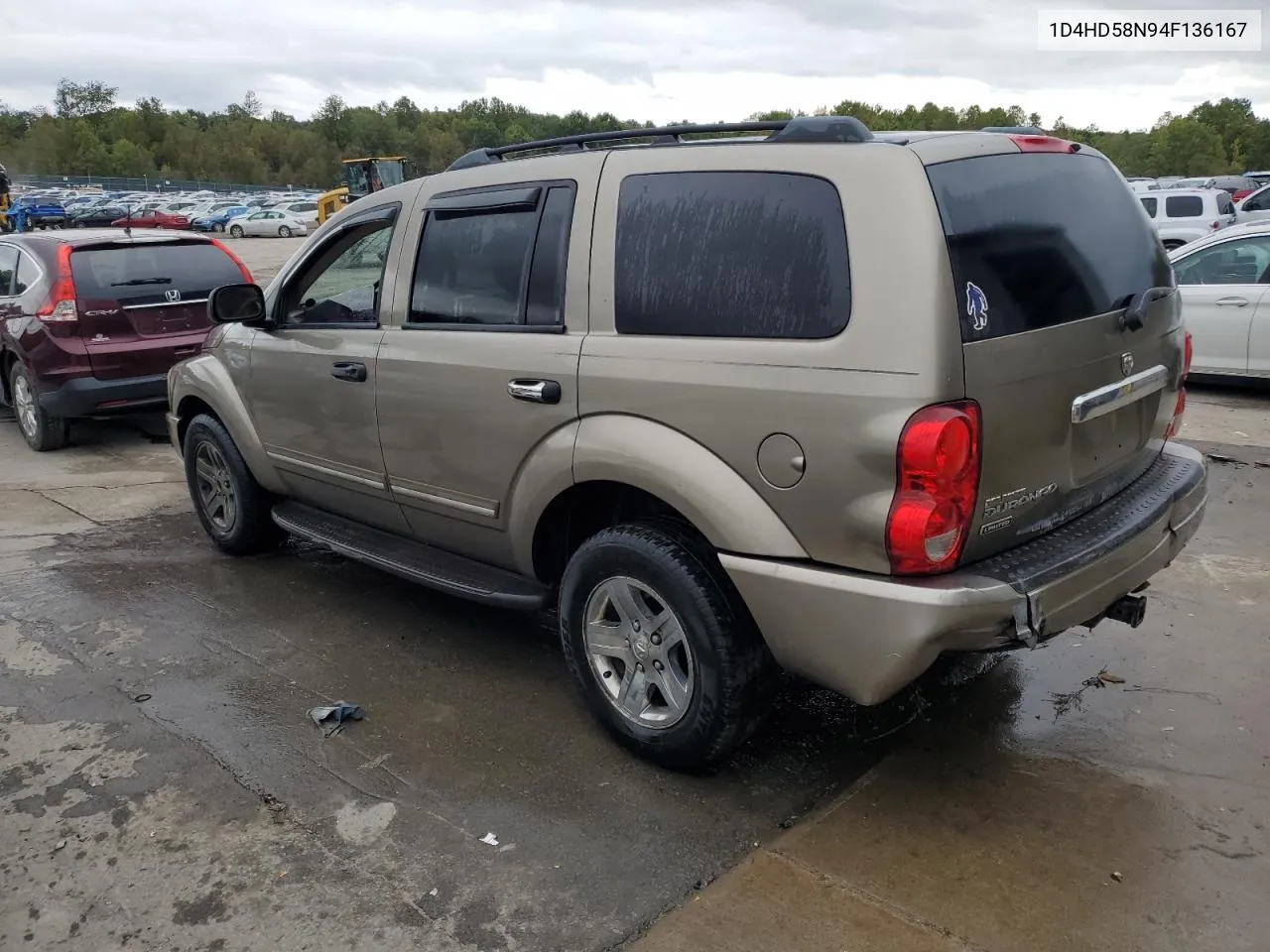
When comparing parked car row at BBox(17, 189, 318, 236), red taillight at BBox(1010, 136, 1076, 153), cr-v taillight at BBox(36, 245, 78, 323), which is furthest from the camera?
parked car row at BBox(17, 189, 318, 236)

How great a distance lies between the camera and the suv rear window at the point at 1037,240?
278cm

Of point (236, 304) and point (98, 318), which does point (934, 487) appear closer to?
point (236, 304)

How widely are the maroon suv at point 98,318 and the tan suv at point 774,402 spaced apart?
4484 millimetres

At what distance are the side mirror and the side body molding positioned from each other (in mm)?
2182

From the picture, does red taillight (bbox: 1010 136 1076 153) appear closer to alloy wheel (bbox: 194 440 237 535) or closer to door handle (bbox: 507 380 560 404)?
door handle (bbox: 507 380 560 404)

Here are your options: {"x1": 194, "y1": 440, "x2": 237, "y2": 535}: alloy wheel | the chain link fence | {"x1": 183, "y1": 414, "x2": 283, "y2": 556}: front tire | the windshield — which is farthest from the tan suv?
the chain link fence

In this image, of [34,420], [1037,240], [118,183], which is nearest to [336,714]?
[1037,240]

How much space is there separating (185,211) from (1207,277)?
51.9 m

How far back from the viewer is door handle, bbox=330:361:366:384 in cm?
419

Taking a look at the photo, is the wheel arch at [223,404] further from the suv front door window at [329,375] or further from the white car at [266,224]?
the white car at [266,224]

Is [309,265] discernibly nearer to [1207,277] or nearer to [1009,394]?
[1009,394]

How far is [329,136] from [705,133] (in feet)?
400

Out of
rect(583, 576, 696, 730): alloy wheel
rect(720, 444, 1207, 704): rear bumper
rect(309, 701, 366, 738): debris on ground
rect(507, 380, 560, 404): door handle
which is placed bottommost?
rect(309, 701, 366, 738): debris on ground

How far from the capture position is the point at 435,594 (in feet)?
16.4
